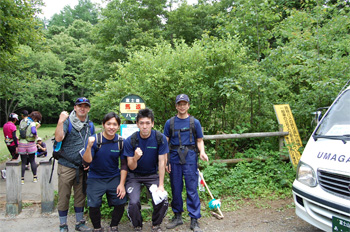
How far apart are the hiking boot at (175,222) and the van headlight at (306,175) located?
1.92 metres

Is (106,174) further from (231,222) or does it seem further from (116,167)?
(231,222)

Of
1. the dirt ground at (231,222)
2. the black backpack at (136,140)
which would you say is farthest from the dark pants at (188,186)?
the black backpack at (136,140)

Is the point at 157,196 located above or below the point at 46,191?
above

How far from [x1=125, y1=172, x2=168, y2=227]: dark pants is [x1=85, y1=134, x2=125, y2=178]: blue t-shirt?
32 cm

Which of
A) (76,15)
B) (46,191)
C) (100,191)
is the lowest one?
(46,191)

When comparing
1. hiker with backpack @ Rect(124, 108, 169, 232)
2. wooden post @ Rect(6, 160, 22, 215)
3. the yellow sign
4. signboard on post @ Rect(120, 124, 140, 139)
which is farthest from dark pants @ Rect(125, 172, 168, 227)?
the yellow sign

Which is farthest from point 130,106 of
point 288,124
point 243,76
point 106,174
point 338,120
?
point 288,124

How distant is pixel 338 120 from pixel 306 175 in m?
1.20

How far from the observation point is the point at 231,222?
429 cm

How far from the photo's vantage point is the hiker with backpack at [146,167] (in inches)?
145

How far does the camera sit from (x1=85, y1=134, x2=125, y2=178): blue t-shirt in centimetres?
368

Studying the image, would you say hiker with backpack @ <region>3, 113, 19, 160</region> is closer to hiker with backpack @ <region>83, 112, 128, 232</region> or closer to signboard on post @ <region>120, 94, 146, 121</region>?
signboard on post @ <region>120, 94, 146, 121</region>

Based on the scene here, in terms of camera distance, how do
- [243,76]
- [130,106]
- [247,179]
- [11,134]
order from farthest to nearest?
[11,134], [243,76], [247,179], [130,106]

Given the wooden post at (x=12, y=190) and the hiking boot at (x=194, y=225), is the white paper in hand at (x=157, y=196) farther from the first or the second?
the wooden post at (x=12, y=190)
